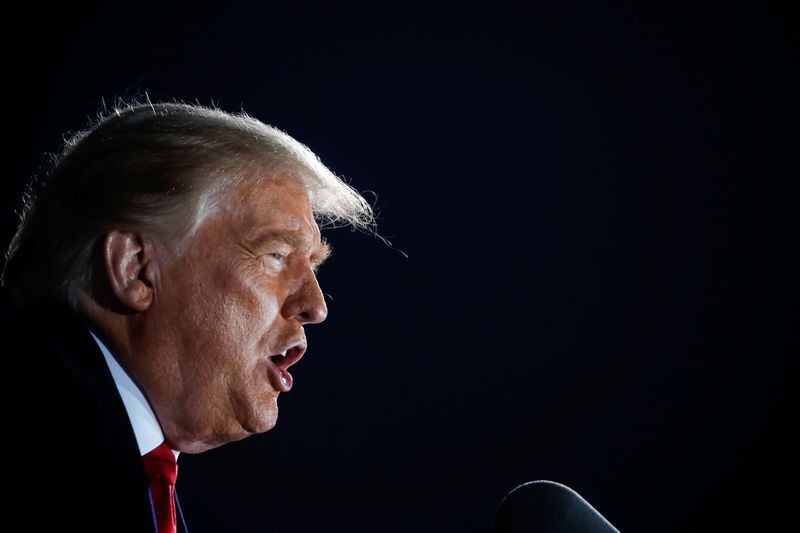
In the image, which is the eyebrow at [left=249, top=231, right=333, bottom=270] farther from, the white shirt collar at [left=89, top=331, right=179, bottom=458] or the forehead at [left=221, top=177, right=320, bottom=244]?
the white shirt collar at [left=89, top=331, right=179, bottom=458]

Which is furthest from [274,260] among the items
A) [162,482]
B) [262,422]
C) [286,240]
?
[162,482]

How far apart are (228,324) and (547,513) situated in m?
0.59

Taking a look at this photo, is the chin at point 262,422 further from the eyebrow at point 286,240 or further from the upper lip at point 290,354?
the eyebrow at point 286,240

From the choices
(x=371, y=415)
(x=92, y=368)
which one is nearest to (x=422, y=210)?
(x=371, y=415)

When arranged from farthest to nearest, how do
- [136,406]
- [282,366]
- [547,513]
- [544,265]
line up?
[544,265] < [282,366] < [136,406] < [547,513]

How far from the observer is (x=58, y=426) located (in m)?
0.92

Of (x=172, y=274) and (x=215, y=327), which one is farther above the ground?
(x=172, y=274)

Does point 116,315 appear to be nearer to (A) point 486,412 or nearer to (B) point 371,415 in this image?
(B) point 371,415

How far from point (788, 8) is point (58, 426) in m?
2.46

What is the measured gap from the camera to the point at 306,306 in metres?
1.26

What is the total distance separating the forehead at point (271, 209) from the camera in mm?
1220

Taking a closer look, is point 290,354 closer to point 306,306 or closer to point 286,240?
A: point 306,306

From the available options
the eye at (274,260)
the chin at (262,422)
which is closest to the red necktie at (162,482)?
the chin at (262,422)

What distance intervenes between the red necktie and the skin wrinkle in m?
0.03
